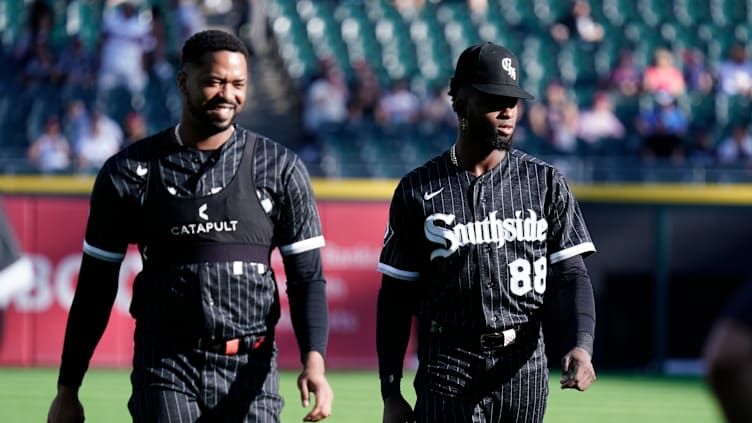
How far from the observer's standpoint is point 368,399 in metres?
11.4

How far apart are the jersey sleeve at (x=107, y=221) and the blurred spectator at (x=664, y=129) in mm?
10636

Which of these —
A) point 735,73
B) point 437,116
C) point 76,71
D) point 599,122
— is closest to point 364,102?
point 437,116

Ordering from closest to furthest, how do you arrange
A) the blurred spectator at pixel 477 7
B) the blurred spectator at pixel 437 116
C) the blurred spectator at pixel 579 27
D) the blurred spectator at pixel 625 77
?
1. the blurred spectator at pixel 437 116
2. the blurred spectator at pixel 625 77
3. the blurred spectator at pixel 579 27
4. the blurred spectator at pixel 477 7

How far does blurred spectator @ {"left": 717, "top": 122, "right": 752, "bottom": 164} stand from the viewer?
592 inches

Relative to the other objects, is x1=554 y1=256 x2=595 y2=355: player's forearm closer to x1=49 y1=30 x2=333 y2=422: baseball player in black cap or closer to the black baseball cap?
the black baseball cap

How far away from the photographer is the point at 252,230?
477 centimetres

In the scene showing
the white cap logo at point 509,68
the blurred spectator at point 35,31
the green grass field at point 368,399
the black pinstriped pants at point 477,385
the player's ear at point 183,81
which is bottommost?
the green grass field at point 368,399

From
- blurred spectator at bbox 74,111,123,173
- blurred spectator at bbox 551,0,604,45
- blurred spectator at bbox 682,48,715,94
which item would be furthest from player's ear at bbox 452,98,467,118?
blurred spectator at bbox 551,0,604,45

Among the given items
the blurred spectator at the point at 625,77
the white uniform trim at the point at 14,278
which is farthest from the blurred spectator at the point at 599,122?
the white uniform trim at the point at 14,278

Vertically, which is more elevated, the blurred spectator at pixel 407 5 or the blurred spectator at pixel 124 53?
the blurred spectator at pixel 407 5

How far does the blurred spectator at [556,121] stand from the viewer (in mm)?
15250

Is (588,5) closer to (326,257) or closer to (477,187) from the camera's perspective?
(326,257)

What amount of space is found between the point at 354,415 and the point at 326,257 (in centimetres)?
347

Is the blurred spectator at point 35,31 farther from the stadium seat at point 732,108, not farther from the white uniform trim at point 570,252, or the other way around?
the white uniform trim at point 570,252
